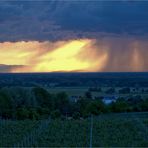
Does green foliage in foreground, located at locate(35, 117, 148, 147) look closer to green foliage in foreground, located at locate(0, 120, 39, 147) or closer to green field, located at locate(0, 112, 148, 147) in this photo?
green field, located at locate(0, 112, 148, 147)

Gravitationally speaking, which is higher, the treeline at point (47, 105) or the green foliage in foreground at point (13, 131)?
the treeline at point (47, 105)

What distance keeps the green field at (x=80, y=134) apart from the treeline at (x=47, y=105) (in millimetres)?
8659

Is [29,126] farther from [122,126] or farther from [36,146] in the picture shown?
[36,146]

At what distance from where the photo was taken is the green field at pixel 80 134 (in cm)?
2192

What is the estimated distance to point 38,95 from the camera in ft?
163

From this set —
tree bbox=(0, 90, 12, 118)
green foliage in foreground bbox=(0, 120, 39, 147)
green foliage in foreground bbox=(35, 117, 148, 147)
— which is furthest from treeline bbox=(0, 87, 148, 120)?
green foliage in foreground bbox=(35, 117, 148, 147)

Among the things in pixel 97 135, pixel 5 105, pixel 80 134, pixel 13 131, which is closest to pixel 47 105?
pixel 5 105

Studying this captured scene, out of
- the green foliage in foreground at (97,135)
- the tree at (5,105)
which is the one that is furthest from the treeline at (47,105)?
the green foliage in foreground at (97,135)

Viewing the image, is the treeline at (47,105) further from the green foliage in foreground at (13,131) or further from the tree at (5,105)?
the green foliage in foreground at (13,131)

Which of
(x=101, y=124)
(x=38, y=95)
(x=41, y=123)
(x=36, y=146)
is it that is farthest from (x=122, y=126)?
(x=38, y=95)

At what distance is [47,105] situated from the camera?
48219 mm

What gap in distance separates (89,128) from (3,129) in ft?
15.1

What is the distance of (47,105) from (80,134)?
23.3 metres

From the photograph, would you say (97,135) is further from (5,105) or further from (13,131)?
(5,105)
